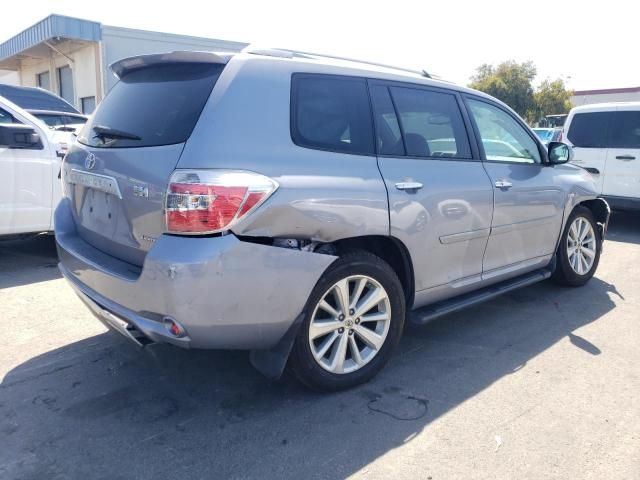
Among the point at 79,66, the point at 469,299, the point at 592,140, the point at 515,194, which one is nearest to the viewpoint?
the point at 469,299

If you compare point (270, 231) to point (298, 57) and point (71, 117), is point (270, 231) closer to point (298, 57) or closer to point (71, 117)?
point (298, 57)

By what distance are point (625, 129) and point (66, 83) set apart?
23867 mm

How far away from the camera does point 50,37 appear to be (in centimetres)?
Answer: 2062

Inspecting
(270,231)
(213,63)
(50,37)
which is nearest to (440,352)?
(270,231)

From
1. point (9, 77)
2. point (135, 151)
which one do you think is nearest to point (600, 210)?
point (135, 151)

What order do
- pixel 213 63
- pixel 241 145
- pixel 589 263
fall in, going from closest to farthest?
1. pixel 241 145
2. pixel 213 63
3. pixel 589 263

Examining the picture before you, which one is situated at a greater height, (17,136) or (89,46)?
(89,46)

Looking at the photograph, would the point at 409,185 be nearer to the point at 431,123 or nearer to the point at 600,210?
the point at 431,123

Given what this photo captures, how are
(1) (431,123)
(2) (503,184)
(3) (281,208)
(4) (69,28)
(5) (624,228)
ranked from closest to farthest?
(3) (281,208), (1) (431,123), (2) (503,184), (5) (624,228), (4) (69,28)

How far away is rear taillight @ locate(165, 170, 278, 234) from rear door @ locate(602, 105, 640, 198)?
24.4ft

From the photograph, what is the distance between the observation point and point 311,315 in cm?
289

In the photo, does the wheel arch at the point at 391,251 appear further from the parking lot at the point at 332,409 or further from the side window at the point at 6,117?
the side window at the point at 6,117

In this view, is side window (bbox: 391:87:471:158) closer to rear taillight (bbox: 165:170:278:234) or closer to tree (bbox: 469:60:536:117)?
rear taillight (bbox: 165:170:278:234)

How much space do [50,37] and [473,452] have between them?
74.7 feet
